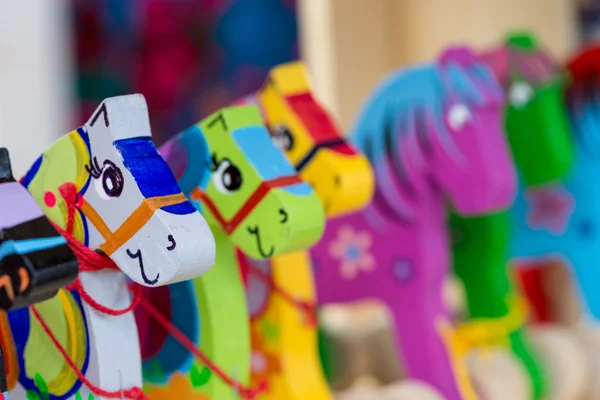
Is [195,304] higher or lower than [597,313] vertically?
higher

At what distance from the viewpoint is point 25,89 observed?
4.15ft

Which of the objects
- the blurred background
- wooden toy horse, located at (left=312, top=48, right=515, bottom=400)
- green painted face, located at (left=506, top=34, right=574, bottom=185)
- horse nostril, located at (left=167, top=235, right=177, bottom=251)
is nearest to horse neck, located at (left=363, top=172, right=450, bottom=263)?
wooden toy horse, located at (left=312, top=48, right=515, bottom=400)

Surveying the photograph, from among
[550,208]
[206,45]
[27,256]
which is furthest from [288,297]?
[206,45]

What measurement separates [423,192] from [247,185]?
8.8 inches

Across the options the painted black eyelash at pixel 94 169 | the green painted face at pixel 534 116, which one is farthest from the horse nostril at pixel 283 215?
the green painted face at pixel 534 116

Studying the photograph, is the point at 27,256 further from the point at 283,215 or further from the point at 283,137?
the point at 283,137

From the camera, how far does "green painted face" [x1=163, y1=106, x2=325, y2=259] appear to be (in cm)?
49

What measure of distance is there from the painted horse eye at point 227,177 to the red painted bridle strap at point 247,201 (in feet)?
0.04

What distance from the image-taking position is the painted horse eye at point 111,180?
428mm

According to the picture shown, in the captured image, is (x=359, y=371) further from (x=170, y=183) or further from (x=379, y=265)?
(x=170, y=183)

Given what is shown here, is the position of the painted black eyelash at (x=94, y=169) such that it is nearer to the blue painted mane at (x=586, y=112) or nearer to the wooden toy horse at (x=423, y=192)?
the wooden toy horse at (x=423, y=192)

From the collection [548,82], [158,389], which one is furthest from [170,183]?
[548,82]

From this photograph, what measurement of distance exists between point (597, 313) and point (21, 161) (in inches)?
32.1

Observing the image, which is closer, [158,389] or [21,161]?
[158,389]
